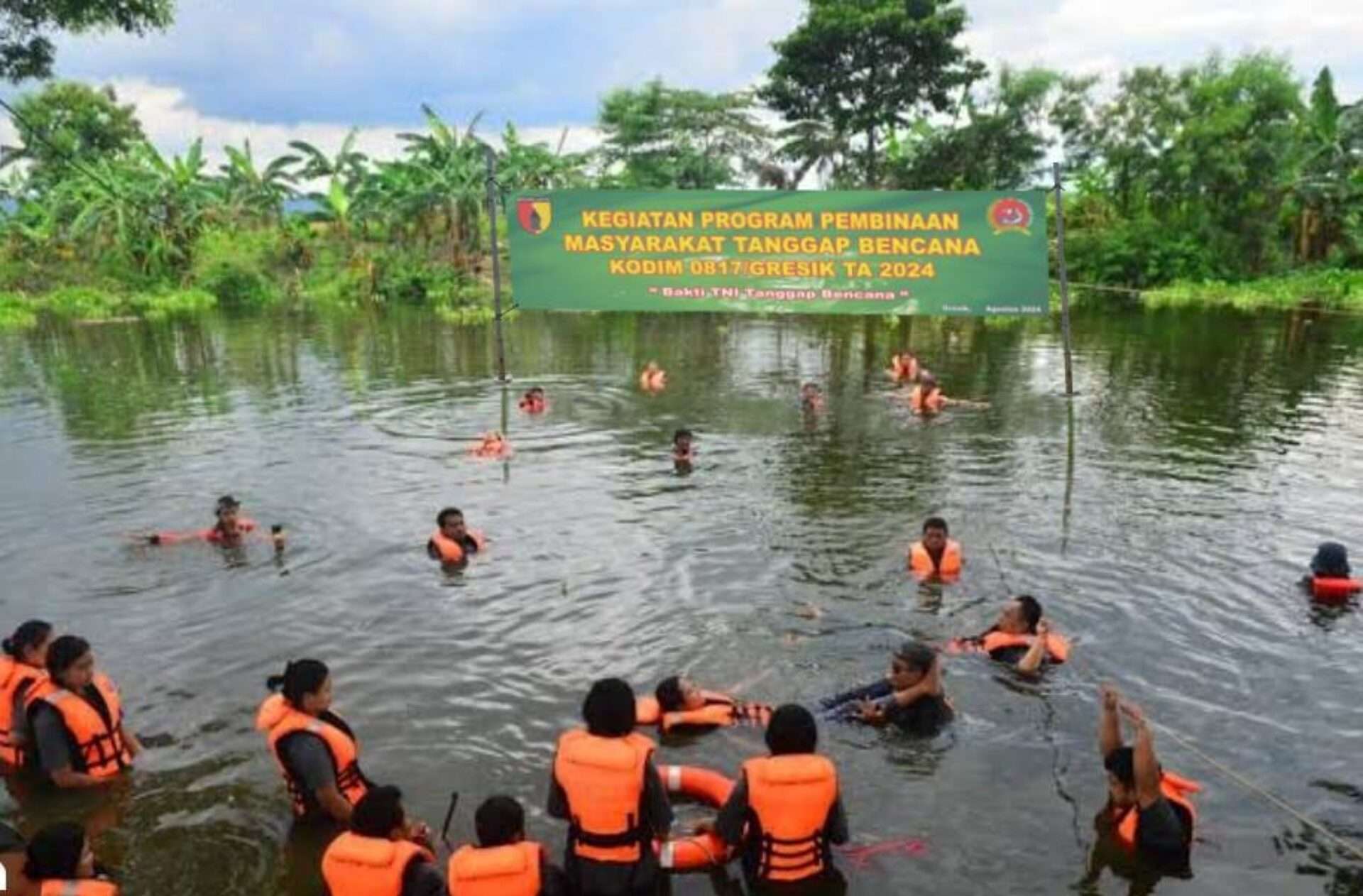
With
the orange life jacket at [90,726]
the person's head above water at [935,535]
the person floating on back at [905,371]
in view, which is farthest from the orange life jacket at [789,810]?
the person floating on back at [905,371]

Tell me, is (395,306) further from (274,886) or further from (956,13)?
(274,886)

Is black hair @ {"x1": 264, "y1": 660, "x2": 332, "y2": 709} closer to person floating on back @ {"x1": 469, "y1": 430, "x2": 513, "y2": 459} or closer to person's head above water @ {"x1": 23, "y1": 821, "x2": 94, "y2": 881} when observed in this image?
person's head above water @ {"x1": 23, "y1": 821, "x2": 94, "y2": 881}

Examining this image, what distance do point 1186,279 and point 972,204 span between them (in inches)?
1391

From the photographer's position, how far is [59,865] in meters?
5.55

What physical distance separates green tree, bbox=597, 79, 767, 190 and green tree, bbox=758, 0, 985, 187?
12.4 m

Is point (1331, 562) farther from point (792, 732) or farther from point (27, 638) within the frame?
point (27, 638)

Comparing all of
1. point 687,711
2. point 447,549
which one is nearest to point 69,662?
point 687,711

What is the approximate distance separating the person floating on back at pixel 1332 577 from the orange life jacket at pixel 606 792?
341 inches

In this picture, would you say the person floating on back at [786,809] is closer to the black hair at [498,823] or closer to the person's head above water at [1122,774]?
the black hair at [498,823]

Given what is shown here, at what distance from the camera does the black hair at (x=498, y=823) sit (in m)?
5.66

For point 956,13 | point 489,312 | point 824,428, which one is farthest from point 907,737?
point 956,13

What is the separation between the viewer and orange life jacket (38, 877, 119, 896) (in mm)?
5500

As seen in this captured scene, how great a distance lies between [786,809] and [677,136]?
198 ft

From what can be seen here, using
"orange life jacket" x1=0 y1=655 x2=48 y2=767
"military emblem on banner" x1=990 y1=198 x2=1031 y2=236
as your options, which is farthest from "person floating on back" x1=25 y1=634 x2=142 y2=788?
"military emblem on banner" x1=990 y1=198 x2=1031 y2=236
